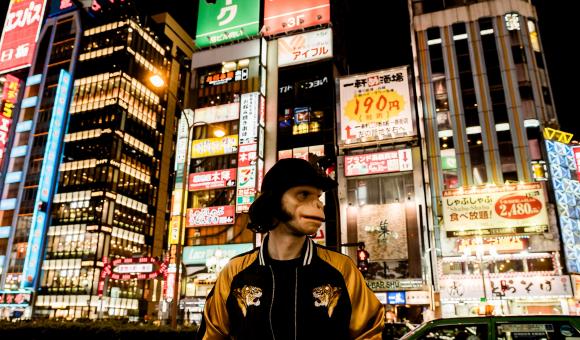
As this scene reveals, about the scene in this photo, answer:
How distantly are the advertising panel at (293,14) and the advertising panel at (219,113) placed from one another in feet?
32.5

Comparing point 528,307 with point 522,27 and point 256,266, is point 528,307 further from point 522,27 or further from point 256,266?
point 256,266


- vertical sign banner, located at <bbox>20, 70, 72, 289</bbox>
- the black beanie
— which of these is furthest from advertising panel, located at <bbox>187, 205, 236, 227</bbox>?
the black beanie

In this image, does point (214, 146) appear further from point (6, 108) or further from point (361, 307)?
point (361, 307)

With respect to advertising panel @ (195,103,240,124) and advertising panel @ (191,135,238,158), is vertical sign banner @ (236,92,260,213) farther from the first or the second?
advertising panel @ (191,135,238,158)

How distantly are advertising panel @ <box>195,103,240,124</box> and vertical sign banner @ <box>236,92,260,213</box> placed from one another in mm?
1344

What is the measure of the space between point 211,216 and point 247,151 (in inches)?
264

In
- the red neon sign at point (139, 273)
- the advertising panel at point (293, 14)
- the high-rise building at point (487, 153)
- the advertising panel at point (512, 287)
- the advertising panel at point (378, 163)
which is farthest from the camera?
the advertising panel at point (293, 14)

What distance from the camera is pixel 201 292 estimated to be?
124 ft

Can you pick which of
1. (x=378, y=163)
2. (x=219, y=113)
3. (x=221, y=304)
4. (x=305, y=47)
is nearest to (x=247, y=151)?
(x=219, y=113)

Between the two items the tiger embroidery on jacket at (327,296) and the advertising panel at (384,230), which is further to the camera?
the advertising panel at (384,230)

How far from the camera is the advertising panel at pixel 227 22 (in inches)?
1801

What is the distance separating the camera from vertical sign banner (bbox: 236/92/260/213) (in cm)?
3606

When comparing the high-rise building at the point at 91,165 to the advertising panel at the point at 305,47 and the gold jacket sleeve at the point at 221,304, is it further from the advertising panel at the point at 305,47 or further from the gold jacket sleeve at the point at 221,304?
the gold jacket sleeve at the point at 221,304

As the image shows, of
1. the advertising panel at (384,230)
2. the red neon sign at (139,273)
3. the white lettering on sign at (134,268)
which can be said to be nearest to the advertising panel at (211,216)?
the red neon sign at (139,273)
